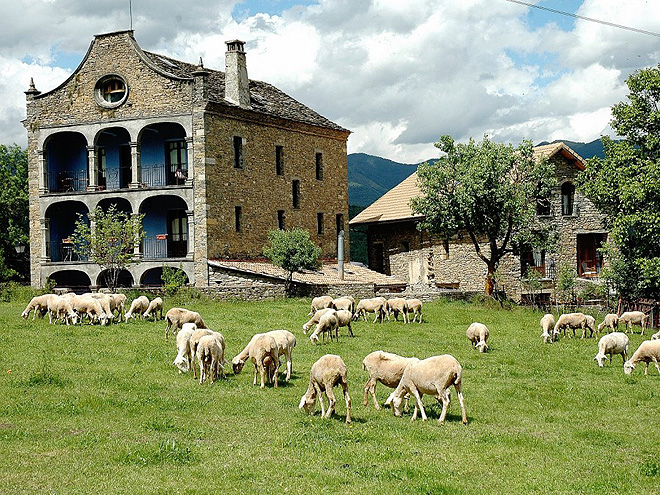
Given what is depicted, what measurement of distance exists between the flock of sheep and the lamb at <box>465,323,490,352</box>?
2.74 m

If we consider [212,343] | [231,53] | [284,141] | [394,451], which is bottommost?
[394,451]

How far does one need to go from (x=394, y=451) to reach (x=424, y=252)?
34.8 m

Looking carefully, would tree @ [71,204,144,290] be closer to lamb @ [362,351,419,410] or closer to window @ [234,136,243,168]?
window @ [234,136,243,168]

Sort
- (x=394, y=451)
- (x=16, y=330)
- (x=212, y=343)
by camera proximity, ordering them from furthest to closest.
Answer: (x=16, y=330)
(x=212, y=343)
(x=394, y=451)

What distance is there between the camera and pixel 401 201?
48844mm

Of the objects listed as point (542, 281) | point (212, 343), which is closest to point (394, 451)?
point (212, 343)

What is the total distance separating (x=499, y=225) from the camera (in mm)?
37250

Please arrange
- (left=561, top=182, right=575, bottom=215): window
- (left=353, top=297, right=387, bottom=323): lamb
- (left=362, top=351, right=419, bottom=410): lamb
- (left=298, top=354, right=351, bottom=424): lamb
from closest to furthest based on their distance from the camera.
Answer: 1. (left=298, top=354, right=351, bottom=424): lamb
2. (left=362, top=351, right=419, bottom=410): lamb
3. (left=353, top=297, right=387, bottom=323): lamb
4. (left=561, top=182, right=575, bottom=215): window

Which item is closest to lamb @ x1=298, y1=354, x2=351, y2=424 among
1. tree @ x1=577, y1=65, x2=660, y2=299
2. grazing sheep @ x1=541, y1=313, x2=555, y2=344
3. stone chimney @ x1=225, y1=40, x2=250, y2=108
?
grazing sheep @ x1=541, y1=313, x2=555, y2=344

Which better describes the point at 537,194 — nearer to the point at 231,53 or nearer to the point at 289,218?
the point at 289,218

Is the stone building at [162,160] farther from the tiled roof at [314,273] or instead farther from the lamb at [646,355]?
the lamb at [646,355]

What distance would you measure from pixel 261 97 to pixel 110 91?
28.6 ft

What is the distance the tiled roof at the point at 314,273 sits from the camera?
39.4 meters

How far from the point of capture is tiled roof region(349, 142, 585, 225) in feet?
148
